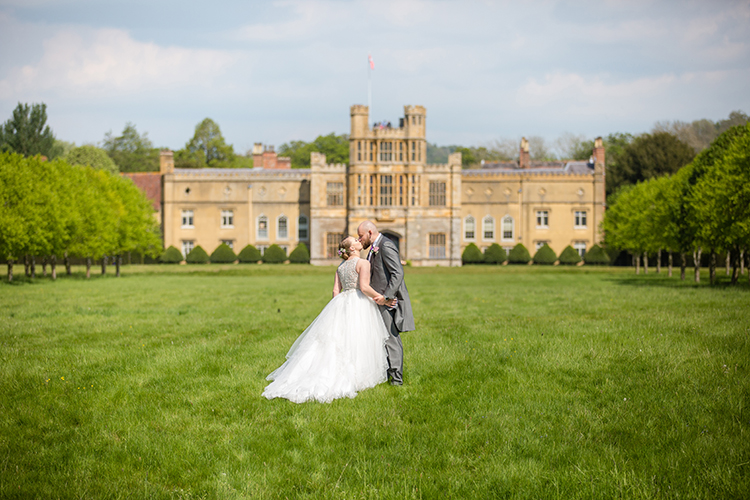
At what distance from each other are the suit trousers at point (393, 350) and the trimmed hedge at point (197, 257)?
44.1 metres

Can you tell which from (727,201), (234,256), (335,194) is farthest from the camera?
(335,194)

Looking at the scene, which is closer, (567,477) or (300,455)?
(567,477)

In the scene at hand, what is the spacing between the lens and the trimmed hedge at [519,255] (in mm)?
47969

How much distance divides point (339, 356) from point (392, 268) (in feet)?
3.72

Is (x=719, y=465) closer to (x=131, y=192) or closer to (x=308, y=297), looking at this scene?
(x=308, y=297)

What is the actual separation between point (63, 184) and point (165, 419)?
78.1 feet

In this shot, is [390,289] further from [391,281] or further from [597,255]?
[597,255]

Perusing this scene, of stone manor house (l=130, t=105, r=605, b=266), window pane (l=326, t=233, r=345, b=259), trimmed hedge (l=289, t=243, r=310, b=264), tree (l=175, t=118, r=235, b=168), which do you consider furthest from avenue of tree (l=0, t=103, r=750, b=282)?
tree (l=175, t=118, r=235, b=168)

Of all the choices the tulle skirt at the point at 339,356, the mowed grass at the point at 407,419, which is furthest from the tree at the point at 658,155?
the tulle skirt at the point at 339,356

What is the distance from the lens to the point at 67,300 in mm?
15484

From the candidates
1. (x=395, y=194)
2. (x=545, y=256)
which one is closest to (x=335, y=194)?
(x=395, y=194)

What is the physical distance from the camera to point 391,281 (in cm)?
648

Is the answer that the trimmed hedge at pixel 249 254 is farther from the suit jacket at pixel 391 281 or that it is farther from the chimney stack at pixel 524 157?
the suit jacket at pixel 391 281

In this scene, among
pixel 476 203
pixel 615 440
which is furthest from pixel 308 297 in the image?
pixel 476 203
